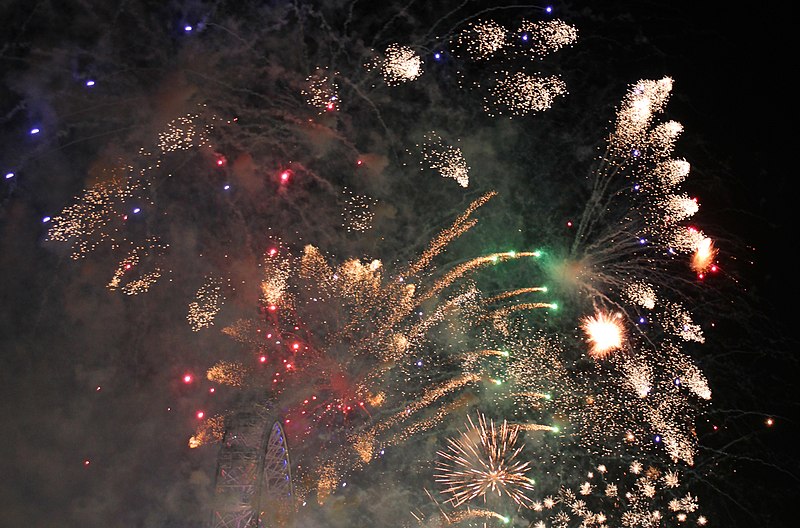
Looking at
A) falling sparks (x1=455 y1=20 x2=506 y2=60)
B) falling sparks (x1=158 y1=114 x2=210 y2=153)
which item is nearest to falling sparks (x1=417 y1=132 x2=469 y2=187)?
falling sparks (x1=455 y1=20 x2=506 y2=60)

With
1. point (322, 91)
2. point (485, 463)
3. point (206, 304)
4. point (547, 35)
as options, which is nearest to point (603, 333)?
point (485, 463)

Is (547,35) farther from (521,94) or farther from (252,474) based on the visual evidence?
(252,474)

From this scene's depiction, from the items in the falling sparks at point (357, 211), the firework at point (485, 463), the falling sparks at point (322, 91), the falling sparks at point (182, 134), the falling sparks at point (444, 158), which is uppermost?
the falling sparks at point (322, 91)

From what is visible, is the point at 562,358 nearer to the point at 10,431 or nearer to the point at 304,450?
the point at 304,450

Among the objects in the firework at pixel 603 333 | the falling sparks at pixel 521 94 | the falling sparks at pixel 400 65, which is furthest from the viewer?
the firework at pixel 603 333

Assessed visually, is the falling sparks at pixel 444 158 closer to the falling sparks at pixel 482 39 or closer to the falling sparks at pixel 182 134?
the falling sparks at pixel 482 39

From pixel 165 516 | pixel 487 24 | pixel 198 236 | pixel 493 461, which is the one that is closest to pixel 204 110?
pixel 198 236

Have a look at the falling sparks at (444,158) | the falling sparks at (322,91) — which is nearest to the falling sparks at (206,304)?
the falling sparks at (322,91)

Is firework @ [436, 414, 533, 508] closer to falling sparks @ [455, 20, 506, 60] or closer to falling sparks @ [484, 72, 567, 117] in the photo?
falling sparks @ [484, 72, 567, 117]
